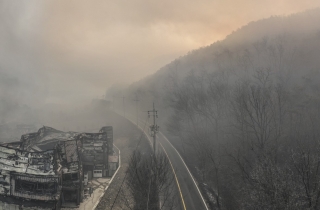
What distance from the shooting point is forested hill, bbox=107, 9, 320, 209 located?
1686 centimetres

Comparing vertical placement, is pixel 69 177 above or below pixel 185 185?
above

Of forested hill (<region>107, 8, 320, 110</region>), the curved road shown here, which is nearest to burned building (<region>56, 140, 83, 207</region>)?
the curved road

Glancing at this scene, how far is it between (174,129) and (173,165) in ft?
66.3

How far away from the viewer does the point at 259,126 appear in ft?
102

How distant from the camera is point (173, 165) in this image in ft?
127

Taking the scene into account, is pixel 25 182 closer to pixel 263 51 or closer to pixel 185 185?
pixel 185 185

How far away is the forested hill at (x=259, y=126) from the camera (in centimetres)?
1686

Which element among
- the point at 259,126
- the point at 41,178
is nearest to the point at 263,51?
the point at 259,126

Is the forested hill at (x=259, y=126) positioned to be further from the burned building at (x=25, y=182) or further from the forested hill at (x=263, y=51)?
the burned building at (x=25, y=182)

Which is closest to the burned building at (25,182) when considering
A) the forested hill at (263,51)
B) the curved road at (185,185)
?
the curved road at (185,185)

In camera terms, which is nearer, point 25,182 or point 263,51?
point 25,182

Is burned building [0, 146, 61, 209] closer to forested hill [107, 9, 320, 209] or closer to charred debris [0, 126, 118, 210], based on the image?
charred debris [0, 126, 118, 210]

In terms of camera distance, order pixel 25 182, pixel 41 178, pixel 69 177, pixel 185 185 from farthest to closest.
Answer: pixel 185 185, pixel 69 177, pixel 41 178, pixel 25 182

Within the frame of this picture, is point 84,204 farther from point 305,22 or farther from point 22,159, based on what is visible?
point 305,22
